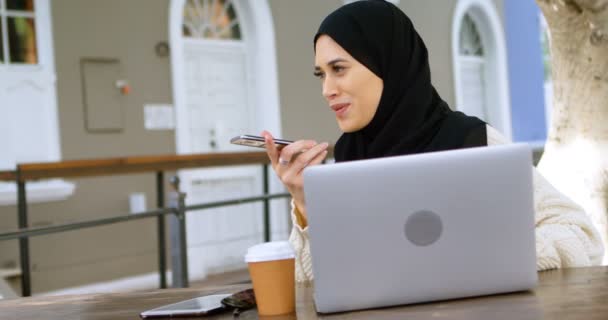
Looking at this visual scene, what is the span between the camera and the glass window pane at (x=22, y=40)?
248 inches

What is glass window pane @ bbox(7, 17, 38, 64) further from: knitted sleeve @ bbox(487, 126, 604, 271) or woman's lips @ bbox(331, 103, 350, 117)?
knitted sleeve @ bbox(487, 126, 604, 271)

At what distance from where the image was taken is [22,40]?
6332mm

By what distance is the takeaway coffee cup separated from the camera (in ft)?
4.50

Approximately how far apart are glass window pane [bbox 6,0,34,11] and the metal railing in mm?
2654

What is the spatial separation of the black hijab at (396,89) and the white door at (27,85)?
15.4 feet

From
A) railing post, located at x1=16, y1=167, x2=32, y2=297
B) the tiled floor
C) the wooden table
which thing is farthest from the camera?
the tiled floor

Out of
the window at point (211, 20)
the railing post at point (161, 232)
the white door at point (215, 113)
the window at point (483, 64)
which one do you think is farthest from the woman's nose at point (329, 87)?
the window at point (483, 64)

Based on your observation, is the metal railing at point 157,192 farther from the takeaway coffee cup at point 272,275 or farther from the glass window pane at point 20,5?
the glass window pane at point 20,5

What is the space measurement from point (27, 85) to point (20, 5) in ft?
2.03

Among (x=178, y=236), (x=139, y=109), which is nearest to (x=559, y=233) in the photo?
(x=178, y=236)

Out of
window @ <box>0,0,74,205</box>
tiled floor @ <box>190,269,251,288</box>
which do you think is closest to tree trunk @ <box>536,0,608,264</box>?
tiled floor @ <box>190,269,251,288</box>

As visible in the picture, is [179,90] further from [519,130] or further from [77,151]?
[519,130]

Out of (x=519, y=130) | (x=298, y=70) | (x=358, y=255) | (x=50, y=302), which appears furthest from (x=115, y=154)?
(x=519, y=130)

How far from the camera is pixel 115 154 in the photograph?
22.4 ft
